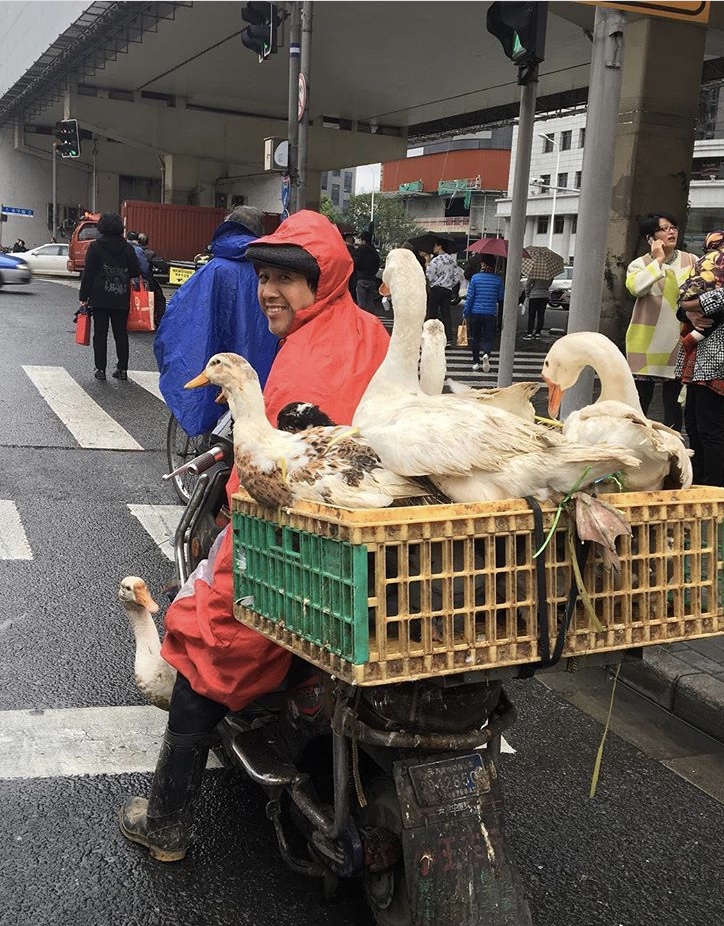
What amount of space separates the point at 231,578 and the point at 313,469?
0.59 m

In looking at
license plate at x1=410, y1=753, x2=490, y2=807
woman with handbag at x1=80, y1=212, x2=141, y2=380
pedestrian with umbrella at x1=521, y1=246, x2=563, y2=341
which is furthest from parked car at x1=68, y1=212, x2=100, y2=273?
license plate at x1=410, y1=753, x2=490, y2=807

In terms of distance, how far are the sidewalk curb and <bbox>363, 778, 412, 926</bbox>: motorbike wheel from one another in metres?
2.15

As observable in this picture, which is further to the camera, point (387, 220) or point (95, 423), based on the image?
point (387, 220)

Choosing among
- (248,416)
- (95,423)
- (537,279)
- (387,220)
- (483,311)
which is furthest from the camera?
(387,220)

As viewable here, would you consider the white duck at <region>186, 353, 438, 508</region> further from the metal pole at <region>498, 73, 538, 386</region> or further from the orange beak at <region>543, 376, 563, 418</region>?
the metal pole at <region>498, 73, 538, 386</region>

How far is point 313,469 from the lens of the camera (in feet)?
6.97

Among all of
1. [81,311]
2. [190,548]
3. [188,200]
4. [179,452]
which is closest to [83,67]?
[188,200]

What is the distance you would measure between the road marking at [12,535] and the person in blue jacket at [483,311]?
9.96 meters

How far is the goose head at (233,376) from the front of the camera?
2.41m

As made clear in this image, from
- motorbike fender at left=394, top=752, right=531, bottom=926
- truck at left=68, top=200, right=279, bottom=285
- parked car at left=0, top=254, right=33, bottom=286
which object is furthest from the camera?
truck at left=68, top=200, right=279, bottom=285

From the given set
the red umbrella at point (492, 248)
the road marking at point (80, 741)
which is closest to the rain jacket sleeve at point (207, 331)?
the road marking at point (80, 741)

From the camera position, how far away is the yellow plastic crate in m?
1.89

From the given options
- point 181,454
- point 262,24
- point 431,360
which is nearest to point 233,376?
point 431,360

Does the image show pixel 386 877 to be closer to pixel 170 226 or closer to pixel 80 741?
pixel 80 741
